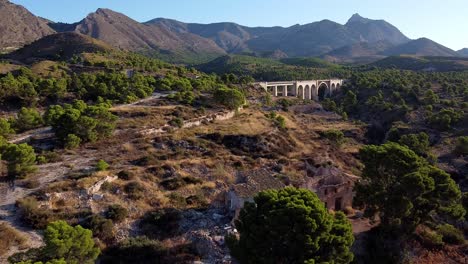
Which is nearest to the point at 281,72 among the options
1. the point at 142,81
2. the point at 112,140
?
the point at 142,81

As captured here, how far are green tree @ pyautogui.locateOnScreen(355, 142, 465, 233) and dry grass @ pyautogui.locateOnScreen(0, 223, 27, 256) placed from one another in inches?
933

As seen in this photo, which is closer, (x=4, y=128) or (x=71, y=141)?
(x=71, y=141)

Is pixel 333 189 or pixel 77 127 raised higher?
pixel 77 127

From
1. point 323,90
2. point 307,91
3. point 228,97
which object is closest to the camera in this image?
point 228,97

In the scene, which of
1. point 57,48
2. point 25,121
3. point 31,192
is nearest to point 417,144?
point 31,192

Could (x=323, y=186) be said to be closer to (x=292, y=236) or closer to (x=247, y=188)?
(x=247, y=188)

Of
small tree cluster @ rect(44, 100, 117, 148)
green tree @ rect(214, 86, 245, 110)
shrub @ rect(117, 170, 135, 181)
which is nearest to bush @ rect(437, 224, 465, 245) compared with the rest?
shrub @ rect(117, 170, 135, 181)

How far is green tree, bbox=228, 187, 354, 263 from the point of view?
2031 centimetres

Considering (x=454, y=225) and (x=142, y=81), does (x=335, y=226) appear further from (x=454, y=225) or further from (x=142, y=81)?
(x=142, y=81)

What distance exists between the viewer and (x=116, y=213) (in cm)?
2673

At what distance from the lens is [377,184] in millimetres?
30047

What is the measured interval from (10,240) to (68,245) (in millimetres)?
6533

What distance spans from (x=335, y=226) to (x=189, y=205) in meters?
13.0

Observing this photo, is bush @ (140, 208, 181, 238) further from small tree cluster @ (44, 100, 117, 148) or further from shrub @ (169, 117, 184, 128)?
shrub @ (169, 117, 184, 128)
